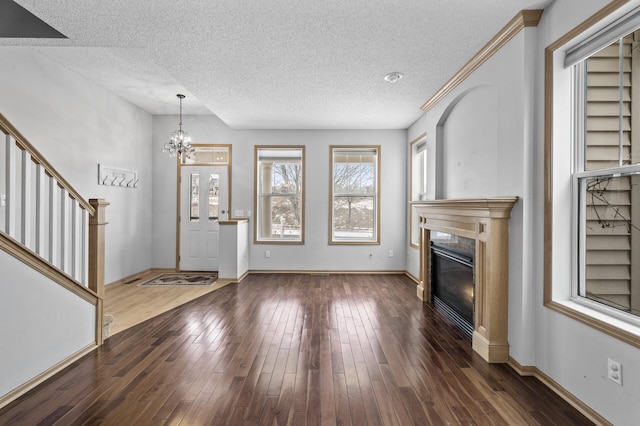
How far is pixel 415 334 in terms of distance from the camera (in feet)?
10.6

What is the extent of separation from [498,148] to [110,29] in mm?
3440

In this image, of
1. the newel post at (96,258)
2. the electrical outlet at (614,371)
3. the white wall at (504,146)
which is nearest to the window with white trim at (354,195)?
the white wall at (504,146)

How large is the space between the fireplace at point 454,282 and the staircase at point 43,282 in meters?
3.42

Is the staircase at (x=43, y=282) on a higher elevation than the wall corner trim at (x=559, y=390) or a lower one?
higher

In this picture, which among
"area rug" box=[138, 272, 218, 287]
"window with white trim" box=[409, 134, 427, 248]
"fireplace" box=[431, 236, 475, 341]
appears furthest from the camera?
"window with white trim" box=[409, 134, 427, 248]

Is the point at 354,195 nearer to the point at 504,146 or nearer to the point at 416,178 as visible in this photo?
the point at 416,178

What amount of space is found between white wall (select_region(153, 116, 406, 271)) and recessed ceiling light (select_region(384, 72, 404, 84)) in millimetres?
2447

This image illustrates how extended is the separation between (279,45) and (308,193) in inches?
135

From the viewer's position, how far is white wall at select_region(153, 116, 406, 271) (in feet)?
20.2

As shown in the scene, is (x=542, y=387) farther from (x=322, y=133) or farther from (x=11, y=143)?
(x=322, y=133)

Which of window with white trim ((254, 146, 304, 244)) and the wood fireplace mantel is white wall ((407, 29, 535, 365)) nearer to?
the wood fireplace mantel

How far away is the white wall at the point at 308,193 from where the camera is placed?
615 centimetres

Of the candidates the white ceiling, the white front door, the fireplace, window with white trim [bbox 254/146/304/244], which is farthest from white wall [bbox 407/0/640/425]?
the white front door

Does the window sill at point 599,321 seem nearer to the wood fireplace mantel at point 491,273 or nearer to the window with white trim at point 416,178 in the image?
the wood fireplace mantel at point 491,273
